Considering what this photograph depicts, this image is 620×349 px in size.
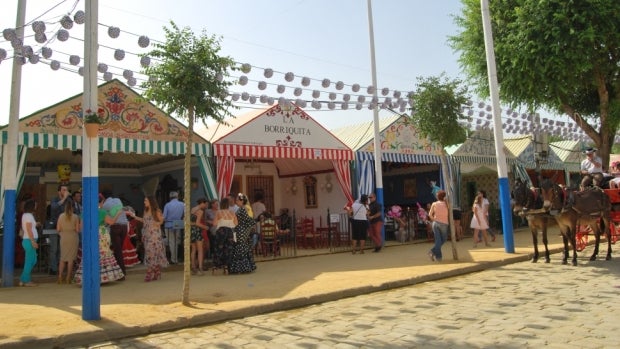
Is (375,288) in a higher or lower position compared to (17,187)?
lower

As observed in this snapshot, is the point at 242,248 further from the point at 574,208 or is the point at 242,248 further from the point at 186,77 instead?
the point at 574,208

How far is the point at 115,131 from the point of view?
34.3 ft

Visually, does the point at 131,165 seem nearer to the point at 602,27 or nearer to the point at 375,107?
the point at 375,107

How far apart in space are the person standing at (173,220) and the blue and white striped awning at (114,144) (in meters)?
1.12

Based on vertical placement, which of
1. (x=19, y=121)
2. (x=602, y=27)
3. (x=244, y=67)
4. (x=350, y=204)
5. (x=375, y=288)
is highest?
(x=602, y=27)

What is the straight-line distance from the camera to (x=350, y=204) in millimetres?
14883

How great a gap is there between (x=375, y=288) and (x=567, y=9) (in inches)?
459

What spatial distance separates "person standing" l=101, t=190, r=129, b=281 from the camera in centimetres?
934

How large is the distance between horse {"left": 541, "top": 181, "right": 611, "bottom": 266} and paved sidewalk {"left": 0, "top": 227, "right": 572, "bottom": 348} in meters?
1.04

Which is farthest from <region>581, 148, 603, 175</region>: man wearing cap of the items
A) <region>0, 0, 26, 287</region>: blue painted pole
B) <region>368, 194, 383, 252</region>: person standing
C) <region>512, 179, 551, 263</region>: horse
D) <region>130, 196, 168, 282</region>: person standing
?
<region>0, 0, 26, 287</region>: blue painted pole

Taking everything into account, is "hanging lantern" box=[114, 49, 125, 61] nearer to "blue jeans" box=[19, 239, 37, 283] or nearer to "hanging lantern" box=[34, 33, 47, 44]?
"hanging lantern" box=[34, 33, 47, 44]

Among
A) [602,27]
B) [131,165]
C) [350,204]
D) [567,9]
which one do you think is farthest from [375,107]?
[131,165]

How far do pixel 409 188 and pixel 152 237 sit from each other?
48.1 ft

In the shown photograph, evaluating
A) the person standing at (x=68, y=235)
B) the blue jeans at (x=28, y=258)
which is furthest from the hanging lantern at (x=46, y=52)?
the blue jeans at (x=28, y=258)
